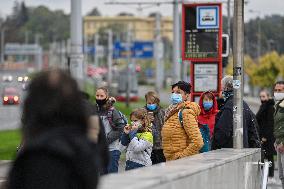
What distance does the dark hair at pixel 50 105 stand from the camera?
522 centimetres

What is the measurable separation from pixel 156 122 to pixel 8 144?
68.8 ft

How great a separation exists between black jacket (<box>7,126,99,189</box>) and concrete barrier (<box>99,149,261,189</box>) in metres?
0.60

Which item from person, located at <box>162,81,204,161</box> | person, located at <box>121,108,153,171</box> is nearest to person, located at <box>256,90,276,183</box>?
person, located at <box>121,108,153,171</box>

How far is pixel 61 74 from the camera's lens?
17.5 ft

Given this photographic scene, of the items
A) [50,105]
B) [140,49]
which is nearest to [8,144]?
[50,105]

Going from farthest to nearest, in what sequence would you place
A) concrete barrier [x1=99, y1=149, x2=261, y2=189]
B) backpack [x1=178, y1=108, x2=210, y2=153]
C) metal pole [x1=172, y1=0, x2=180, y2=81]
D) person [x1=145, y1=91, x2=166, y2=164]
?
metal pole [x1=172, y1=0, x2=180, y2=81], person [x1=145, y1=91, x2=166, y2=164], backpack [x1=178, y1=108, x2=210, y2=153], concrete barrier [x1=99, y1=149, x2=261, y2=189]

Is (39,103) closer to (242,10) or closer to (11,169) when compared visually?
(11,169)

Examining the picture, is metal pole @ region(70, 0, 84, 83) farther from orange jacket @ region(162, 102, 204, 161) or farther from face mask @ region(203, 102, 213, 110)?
orange jacket @ region(162, 102, 204, 161)

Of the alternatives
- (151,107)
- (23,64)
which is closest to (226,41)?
(151,107)

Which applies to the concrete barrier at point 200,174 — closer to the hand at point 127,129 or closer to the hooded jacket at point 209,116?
the hand at point 127,129

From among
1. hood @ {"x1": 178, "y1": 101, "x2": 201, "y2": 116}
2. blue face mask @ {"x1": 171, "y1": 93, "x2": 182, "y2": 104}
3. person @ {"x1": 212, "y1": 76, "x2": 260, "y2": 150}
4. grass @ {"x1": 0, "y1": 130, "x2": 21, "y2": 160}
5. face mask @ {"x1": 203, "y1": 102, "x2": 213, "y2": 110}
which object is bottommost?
grass @ {"x1": 0, "y1": 130, "x2": 21, "y2": 160}

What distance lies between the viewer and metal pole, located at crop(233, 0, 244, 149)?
524 inches

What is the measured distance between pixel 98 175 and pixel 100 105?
8318 millimetres

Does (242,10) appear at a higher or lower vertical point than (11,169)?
higher
